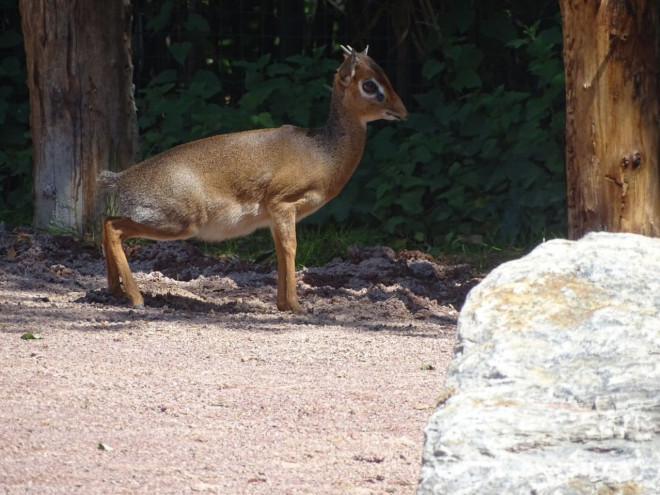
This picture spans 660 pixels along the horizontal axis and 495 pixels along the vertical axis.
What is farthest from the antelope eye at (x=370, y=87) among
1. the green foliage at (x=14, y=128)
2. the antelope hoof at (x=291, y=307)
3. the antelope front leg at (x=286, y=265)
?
the green foliage at (x=14, y=128)

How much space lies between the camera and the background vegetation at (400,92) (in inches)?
341

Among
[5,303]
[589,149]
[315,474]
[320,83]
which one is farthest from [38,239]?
[315,474]

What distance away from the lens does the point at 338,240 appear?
8.52 meters

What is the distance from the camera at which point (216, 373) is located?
4820 mm

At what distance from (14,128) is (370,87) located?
4194mm

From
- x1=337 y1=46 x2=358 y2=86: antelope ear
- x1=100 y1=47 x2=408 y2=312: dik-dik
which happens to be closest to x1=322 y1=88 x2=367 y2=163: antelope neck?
x1=100 y1=47 x2=408 y2=312: dik-dik

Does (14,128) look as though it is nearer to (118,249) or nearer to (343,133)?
(118,249)

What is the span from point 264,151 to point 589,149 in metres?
2.04

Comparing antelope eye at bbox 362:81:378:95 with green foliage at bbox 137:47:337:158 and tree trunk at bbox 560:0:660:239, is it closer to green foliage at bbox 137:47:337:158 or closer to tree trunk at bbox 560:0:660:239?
tree trunk at bbox 560:0:660:239

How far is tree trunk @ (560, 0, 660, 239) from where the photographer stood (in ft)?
17.0

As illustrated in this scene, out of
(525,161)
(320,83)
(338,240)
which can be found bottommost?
(338,240)

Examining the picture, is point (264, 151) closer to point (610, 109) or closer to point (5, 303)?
point (5, 303)

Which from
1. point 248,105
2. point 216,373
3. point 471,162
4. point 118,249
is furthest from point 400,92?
point 216,373

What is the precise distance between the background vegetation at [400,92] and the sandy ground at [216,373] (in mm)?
1242
